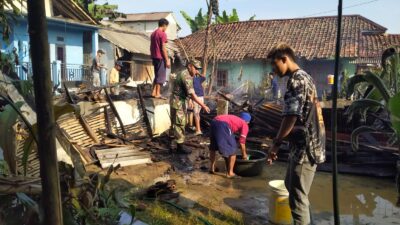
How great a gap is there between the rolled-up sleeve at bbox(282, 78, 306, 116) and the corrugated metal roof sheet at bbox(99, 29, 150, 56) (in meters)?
17.4

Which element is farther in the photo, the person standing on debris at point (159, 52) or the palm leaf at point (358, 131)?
the person standing on debris at point (159, 52)

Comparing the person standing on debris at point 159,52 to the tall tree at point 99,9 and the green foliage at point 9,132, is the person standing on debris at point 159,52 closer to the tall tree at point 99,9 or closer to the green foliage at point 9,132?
the green foliage at point 9,132

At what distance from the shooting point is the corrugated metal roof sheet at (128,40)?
67.5 ft

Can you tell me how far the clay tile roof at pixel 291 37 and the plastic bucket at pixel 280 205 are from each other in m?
19.6

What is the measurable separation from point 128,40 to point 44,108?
22027 millimetres

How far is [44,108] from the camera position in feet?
4.36

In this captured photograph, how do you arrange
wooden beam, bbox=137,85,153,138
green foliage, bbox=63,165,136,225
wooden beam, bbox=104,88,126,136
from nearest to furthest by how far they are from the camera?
green foliage, bbox=63,165,136,225 < wooden beam, bbox=104,88,126,136 < wooden beam, bbox=137,85,153,138

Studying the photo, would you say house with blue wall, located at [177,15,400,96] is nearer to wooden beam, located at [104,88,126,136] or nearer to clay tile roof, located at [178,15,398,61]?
clay tile roof, located at [178,15,398,61]

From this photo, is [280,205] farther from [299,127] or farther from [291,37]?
[291,37]

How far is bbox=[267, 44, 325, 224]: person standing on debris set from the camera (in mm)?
3945

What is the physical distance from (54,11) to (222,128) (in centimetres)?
1465

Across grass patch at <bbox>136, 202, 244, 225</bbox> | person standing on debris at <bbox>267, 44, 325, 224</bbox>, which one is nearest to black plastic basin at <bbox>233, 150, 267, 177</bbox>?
grass patch at <bbox>136, 202, 244, 225</bbox>

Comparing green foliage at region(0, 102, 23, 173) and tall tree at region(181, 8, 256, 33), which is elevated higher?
tall tree at region(181, 8, 256, 33)

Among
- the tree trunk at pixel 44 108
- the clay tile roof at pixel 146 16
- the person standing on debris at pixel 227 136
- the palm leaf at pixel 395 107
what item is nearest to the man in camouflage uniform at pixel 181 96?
the person standing on debris at pixel 227 136
